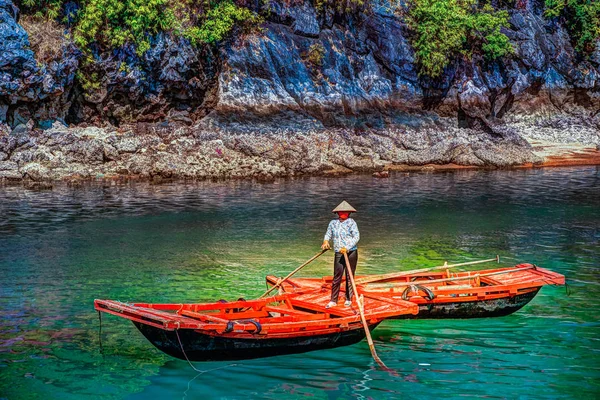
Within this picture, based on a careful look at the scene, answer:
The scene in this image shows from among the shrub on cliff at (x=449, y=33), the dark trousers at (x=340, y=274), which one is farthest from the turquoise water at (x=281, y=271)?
the shrub on cliff at (x=449, y=33)

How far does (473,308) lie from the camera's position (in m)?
13.8

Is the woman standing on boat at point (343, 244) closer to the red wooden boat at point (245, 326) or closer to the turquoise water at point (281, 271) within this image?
the red wooden boat at point (245, 326)

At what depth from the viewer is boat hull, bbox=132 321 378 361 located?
11055mm

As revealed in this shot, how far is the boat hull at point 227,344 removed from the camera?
11055mm

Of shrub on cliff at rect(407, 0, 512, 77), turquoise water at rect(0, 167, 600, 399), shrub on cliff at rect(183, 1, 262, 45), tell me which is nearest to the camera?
turquoise water at rect(0, 167, 600, 399)

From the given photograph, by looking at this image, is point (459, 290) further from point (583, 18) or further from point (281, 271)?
point (583, 18)

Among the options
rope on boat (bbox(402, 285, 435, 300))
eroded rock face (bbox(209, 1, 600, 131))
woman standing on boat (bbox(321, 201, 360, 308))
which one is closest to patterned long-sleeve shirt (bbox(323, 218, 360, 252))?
woman standing on boat (bbox(321, 201, 360, 308))

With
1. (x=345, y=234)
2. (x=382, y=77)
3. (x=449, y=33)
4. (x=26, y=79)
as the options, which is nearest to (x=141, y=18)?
(x=26, y=79)

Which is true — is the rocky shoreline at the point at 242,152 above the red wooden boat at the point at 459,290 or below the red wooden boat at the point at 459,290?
above

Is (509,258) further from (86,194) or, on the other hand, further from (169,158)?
(169,158)

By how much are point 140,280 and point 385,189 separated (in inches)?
732

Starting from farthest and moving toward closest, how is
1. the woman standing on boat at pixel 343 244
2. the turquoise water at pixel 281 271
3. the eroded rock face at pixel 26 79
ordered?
1. the eroded rock face at pixel 26 79
2. the woman standing on boat at pixel 343 244
3. the turquoise water at pixel 281 271

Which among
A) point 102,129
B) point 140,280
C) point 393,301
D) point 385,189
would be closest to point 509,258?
point 393,301

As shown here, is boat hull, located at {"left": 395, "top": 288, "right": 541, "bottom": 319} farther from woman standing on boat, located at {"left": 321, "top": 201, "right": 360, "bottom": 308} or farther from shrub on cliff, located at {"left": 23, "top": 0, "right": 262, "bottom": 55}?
shrub on cliff, located at {"left": 23, "top": 0, "right": 262, "bottom": 55}
